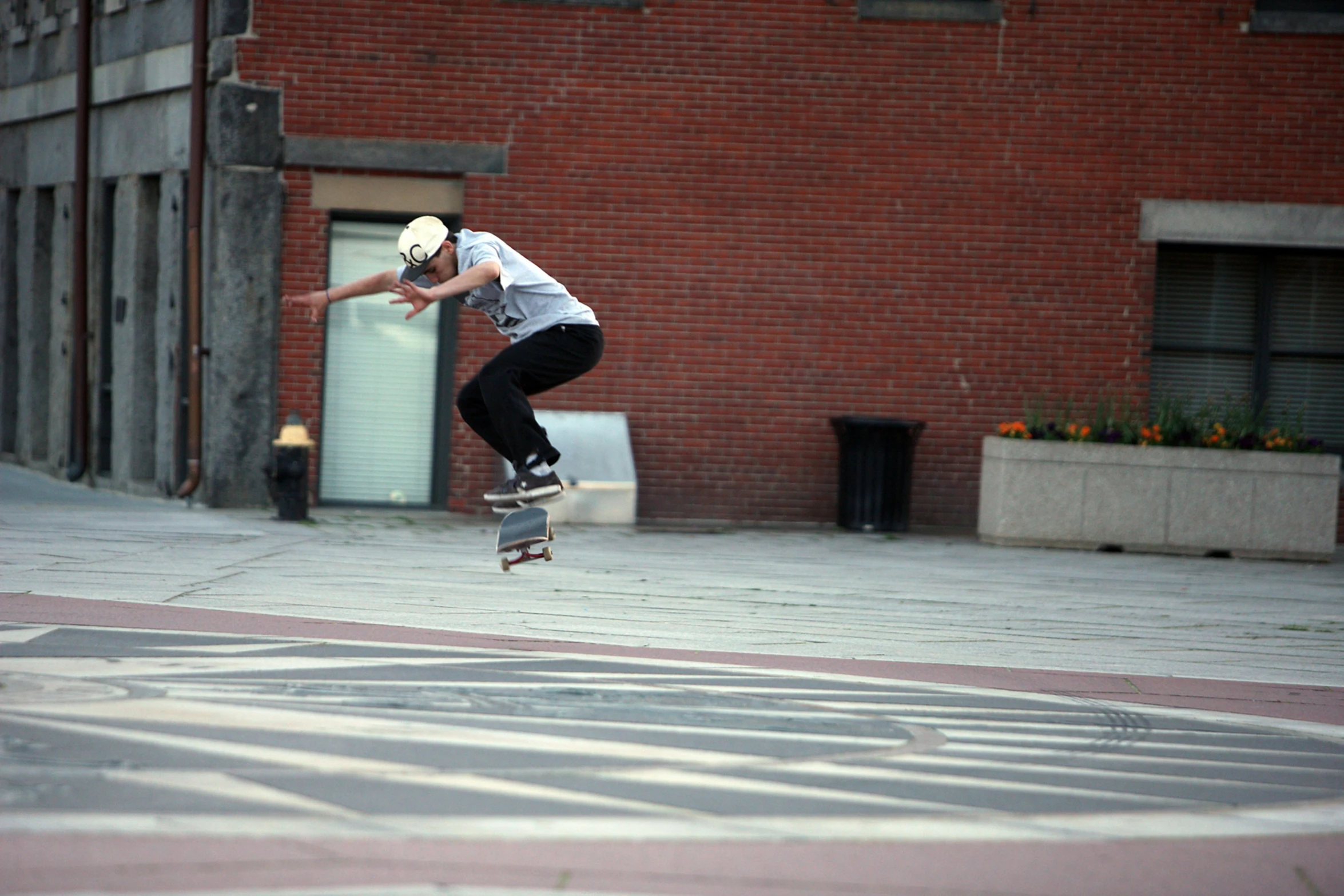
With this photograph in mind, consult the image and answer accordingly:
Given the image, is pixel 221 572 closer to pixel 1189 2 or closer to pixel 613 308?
pixel 613 308

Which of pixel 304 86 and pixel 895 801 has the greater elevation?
pixel 304 86

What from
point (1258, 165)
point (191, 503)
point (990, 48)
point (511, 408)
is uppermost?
point (990, 48)

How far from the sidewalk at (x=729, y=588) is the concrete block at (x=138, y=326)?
1671 mm

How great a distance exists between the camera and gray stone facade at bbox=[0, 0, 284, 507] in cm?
1393

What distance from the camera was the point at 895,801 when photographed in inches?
169

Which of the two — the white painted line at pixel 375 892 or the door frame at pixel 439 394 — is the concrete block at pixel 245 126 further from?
the white painted line at pixel 375 892

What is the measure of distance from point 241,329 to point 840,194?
552 centimetres

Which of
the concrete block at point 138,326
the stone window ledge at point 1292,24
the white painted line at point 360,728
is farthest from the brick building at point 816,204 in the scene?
the white painted line at point 360,728

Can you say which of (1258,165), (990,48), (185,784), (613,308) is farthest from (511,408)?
(1258,165)

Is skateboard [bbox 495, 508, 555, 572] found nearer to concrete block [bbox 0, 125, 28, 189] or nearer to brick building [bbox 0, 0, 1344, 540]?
brick building [bbox 0, 0, 1344, 540]

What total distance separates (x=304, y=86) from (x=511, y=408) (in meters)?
7.42

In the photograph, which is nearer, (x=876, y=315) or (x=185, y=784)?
(x=185, y=784)

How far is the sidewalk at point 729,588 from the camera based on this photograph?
7688 millimetres

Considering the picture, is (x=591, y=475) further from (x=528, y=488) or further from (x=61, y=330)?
(x=61, y=330)
